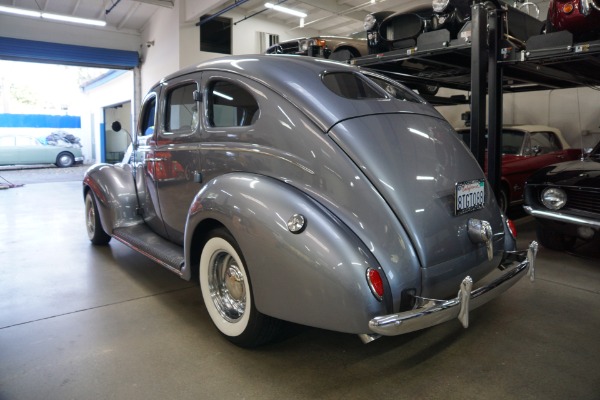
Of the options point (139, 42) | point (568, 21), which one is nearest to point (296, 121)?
point (568, 21)

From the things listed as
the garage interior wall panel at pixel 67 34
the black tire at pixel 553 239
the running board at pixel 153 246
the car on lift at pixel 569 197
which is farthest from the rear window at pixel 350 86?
the garage interior wall panel at pixel 67 34

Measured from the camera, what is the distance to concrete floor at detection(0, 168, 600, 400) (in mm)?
2129

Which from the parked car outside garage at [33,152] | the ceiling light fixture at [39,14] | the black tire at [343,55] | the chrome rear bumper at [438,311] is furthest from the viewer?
the parked car outside garage at [33,152]

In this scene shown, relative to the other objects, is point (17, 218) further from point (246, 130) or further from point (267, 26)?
point (267, 26)

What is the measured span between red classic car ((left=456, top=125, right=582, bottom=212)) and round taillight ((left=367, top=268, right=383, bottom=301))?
486 cm

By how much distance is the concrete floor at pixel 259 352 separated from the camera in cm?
213

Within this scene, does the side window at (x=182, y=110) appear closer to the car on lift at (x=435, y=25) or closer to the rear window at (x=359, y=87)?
the rear window at (x=359, y=87)

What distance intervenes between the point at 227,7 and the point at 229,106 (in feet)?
30.3

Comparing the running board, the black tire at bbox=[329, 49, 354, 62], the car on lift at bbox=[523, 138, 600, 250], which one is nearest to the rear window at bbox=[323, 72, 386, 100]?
the running board

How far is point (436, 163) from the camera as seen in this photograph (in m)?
2.43

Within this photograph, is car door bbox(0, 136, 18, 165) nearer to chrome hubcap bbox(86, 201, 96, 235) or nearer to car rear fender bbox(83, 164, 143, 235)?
chrome hubcap bbox(86, 201, 96, 235)

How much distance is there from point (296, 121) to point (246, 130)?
0.41 metres

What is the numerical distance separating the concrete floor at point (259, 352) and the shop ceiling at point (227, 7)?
874 cm

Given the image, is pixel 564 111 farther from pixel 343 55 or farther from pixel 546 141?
pixel 343 55
